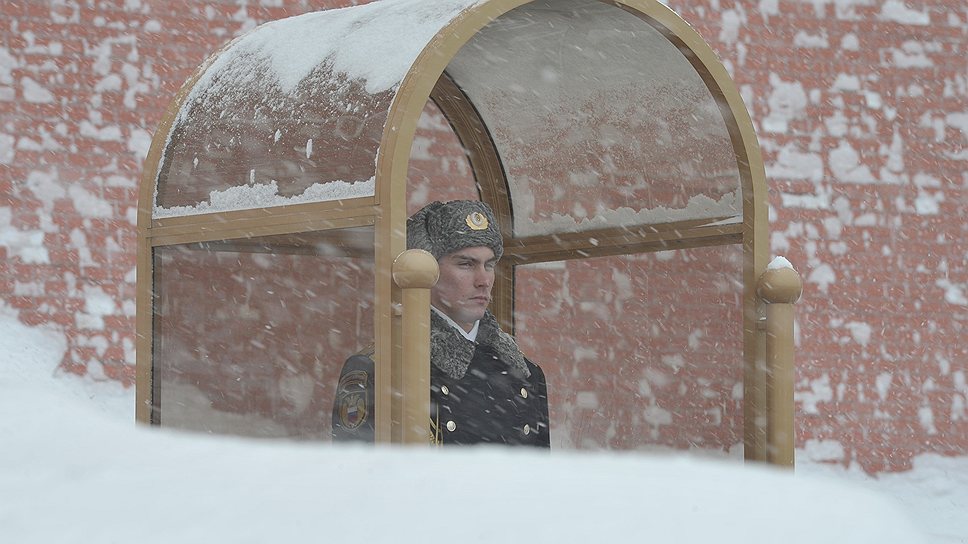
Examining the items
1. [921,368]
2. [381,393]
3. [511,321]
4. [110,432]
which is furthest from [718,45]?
[110,432]

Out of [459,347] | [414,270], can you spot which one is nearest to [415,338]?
[414,270]

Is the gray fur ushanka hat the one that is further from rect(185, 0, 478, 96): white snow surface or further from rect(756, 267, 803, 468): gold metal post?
rect(756, 267, 803, 468): gold metal post

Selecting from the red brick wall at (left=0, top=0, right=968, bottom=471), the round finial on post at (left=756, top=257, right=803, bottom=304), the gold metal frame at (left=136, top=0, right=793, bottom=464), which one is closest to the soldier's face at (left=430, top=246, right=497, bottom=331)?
the gold metal frame at (left=136, top=0, right=793, bottom=464)

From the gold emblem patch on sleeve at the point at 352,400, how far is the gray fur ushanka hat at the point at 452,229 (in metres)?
0.46

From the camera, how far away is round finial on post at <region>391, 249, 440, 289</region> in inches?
124

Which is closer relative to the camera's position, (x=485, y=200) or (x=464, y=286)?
(x=464, y=286)

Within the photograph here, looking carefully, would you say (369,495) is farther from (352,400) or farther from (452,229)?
(452,229)

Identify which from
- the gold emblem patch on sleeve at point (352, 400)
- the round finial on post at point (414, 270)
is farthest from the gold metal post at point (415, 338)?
the gold emblem patch on sleeve at point (352, 400)

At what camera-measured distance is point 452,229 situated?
390cm

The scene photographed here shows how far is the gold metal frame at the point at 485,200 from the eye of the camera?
3.25 m

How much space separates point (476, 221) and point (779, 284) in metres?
0.80

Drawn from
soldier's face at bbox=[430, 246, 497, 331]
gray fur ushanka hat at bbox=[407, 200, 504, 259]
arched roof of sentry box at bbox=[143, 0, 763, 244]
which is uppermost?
arched roof of sentry box at bbox=[143, 0, 763, 244]

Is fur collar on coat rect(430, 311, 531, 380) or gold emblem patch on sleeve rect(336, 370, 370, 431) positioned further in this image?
fur collar on coat rect(430, 311, 531, 380)

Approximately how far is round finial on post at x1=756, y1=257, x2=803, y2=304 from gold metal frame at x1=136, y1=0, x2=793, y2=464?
0.13 ft
